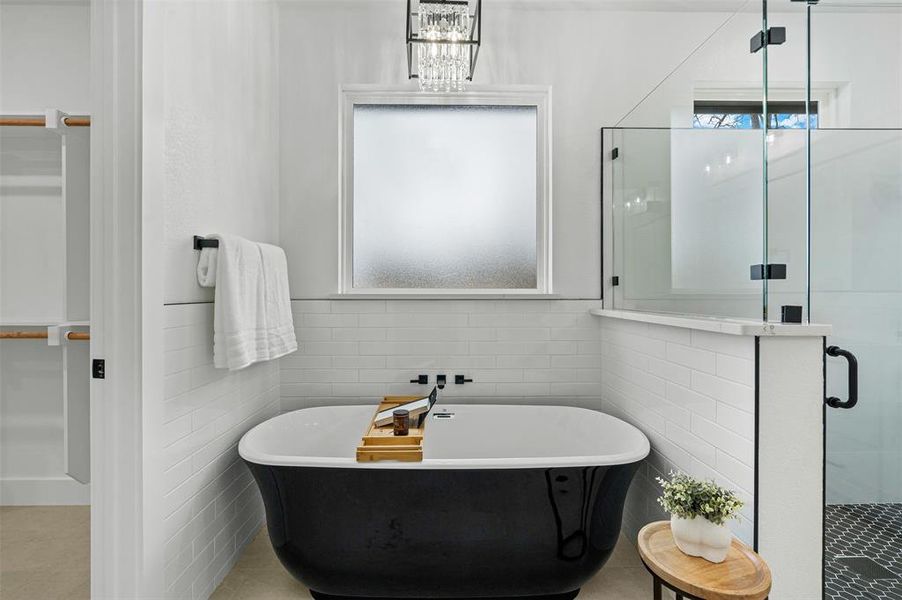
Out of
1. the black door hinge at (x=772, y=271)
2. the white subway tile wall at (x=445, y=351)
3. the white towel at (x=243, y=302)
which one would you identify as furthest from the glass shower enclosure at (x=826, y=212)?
the white towel at (x=243, y=302)

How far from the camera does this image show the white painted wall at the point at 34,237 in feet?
8.46

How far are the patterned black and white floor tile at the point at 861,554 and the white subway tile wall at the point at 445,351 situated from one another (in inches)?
48.4

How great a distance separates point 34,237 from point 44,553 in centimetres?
166

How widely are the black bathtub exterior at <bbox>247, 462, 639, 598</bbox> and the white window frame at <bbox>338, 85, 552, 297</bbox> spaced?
1.19 metres

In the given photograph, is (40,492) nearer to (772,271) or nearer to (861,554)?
(772,271)

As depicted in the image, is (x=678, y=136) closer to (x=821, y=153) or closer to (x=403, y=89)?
(x=821, y=153)

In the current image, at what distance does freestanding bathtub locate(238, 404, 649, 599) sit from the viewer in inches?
66.4

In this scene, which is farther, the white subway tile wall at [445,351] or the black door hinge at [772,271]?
the white subway tile wall at [445,351]

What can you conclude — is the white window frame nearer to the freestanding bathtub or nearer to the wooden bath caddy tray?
the wooden bath caddy tray

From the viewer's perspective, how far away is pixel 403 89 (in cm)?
268

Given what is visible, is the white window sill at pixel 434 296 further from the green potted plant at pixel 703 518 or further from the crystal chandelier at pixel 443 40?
the green potted plant at pixel 703 518

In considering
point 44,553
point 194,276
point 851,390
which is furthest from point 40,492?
point 851,390

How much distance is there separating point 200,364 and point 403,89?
185 centimetres

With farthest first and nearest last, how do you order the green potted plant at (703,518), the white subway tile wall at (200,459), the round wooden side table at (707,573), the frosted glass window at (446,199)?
the frosted glass window at (446,199) → the white subway tile wall at (200,459) → the green potted plant at (703,518) → the round wooden side table at (707,573)
